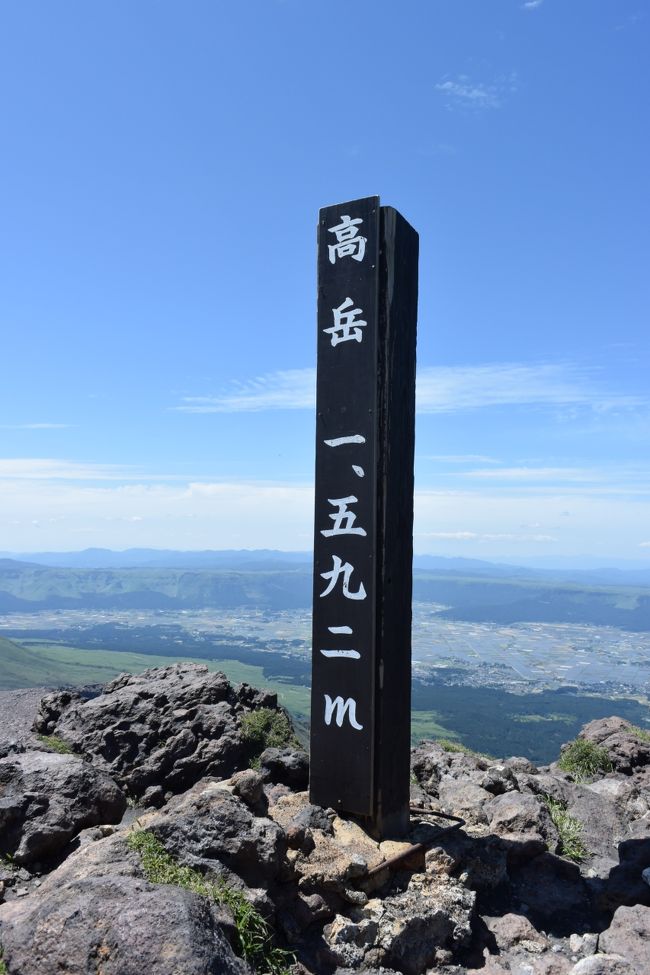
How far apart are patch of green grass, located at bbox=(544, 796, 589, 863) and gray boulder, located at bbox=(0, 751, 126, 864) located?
4422 millimetres

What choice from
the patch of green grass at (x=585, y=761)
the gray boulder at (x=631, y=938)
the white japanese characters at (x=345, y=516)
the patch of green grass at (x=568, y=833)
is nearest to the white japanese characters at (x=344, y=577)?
the white japanese characters at (x=345, y=516)

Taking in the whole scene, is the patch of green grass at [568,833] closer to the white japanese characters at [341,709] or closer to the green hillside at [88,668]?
the white japanese characters at [341,709]

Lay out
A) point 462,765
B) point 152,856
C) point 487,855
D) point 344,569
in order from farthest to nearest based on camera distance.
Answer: point 462,765, point 344,569, point 487,855, point 152,856

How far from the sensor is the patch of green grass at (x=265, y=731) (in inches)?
283

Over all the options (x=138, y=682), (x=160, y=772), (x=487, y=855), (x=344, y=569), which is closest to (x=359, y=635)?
(x=344, y=569)

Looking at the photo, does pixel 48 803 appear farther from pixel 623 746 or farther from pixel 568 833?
pixel 623 746

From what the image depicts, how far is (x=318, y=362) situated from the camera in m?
6.67

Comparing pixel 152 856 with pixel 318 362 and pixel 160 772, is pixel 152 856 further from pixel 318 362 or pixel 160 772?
pixel 318 362

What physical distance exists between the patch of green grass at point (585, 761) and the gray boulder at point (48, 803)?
21.3 feet

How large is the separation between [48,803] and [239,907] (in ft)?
7.38

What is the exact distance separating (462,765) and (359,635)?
10.6 feet

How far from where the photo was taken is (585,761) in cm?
944

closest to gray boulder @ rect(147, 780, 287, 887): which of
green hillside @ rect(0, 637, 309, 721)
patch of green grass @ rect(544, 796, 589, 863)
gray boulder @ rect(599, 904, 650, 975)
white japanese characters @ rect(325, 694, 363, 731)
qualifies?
white japanese characters @ rect(325, 694, 363, 731)

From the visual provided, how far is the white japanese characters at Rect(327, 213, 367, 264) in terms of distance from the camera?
Answer: 6.52 metres
